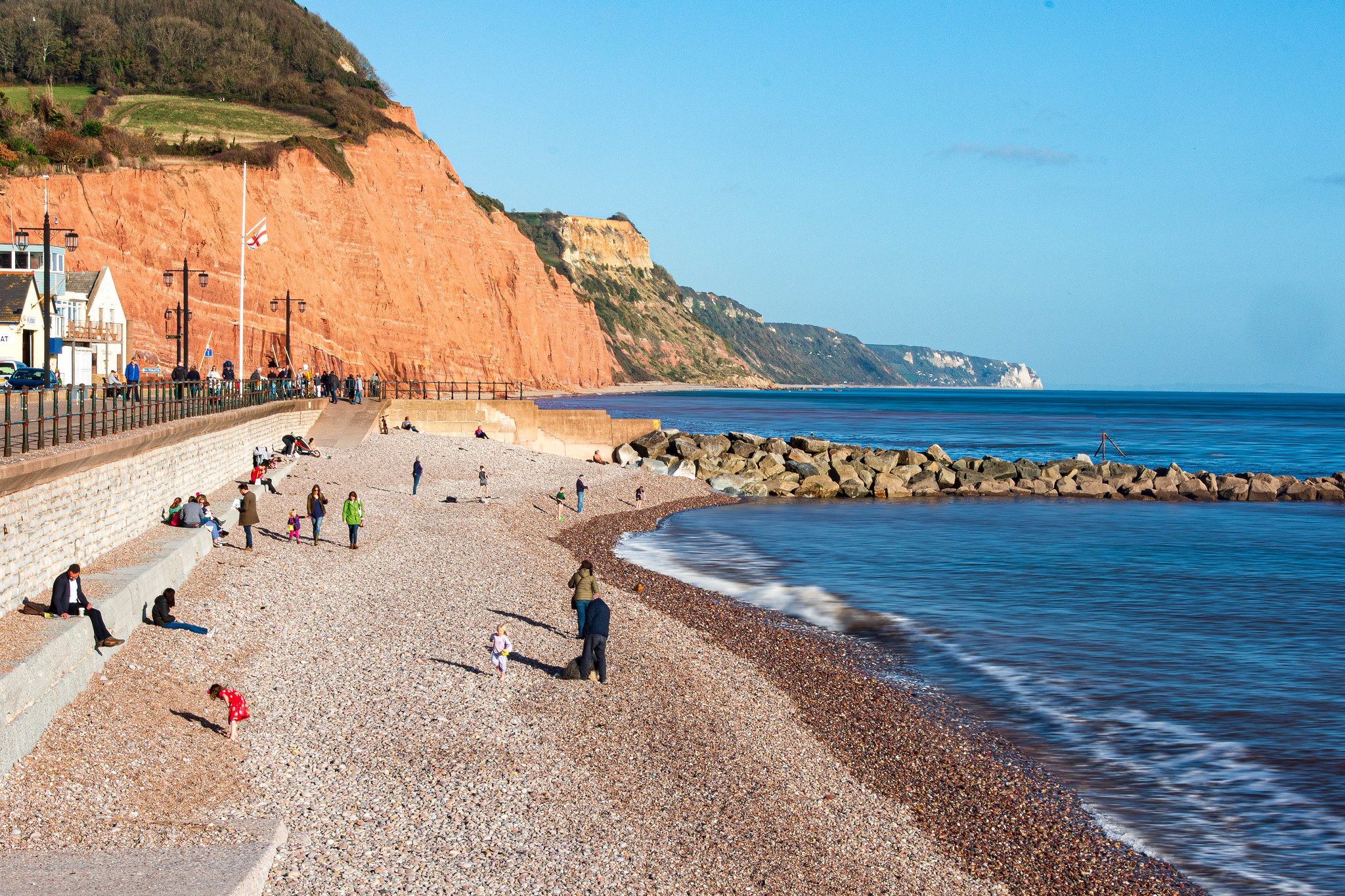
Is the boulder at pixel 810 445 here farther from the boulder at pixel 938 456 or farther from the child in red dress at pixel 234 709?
the child in red dress at pixel 234 709

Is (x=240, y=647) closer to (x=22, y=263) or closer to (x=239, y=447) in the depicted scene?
(x=239, y=447)

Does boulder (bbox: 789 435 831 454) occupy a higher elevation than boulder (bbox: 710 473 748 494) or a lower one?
higher

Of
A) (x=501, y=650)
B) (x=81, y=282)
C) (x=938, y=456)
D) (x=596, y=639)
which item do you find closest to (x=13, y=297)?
(x=81, y=282)

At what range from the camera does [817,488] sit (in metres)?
45.8

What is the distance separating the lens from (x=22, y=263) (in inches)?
1857

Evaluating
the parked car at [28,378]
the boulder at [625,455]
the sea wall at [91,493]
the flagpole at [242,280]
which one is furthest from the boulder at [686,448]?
the parked car at [28,378]

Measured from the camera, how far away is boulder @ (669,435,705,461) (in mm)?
49125

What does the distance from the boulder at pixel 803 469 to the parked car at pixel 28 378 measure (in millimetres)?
30418

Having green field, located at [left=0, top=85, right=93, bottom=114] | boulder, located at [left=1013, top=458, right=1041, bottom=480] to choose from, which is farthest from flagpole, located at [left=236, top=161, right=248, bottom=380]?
boulder, located at [left=1013, top=458, right=1041, bottom=480]

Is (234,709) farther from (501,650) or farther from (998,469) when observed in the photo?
(998,469)

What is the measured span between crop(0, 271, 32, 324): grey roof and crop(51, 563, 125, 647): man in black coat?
3352 centimetres

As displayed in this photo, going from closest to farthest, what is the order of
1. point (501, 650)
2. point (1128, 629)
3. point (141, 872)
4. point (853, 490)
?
point (141, 872), point (501, 650), point (1128, 629), point (853, 490)

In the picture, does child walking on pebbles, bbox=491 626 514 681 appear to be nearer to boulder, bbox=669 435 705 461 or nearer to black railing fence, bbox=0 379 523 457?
black railing fence, bbox=0 379 523 457

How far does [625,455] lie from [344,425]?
13.4 m
